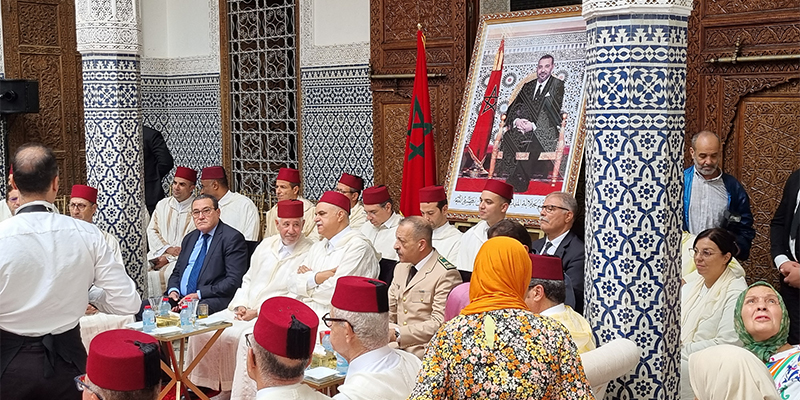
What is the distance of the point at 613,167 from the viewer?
10.3 ft

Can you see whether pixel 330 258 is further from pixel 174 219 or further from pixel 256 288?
pixel 174 219

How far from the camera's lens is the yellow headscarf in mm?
2363

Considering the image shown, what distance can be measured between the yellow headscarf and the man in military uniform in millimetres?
1485

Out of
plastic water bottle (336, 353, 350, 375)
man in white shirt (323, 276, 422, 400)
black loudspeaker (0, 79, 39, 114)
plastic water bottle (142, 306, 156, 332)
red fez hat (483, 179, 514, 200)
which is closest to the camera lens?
man in white shirt (323, 276, 422, 400)

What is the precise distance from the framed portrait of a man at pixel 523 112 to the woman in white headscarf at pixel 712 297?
1556 mm

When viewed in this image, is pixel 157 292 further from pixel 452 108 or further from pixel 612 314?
pixel 612 314

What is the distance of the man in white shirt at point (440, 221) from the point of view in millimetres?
5309

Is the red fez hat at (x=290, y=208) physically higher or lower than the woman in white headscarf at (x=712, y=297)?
higher

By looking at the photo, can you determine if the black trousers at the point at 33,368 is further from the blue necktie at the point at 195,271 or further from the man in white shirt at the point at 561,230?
the man in white shirt at the point at 561,230

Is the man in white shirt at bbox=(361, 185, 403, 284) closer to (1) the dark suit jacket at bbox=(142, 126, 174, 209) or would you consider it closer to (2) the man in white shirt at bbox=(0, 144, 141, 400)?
(2) the man in white shirt at bbox=(0, 144, 141, 400)

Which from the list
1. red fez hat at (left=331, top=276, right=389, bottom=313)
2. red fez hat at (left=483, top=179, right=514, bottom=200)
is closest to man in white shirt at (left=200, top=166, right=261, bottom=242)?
red fez hat at (left=483, top=179, right=514, bottom=200)

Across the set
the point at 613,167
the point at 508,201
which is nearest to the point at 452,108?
the point at 508,201

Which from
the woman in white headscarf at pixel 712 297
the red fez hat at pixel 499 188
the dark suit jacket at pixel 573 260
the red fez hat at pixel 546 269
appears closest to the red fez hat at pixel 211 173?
the red fez hat at pixel 499 188

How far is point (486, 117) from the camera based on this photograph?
605 cm
